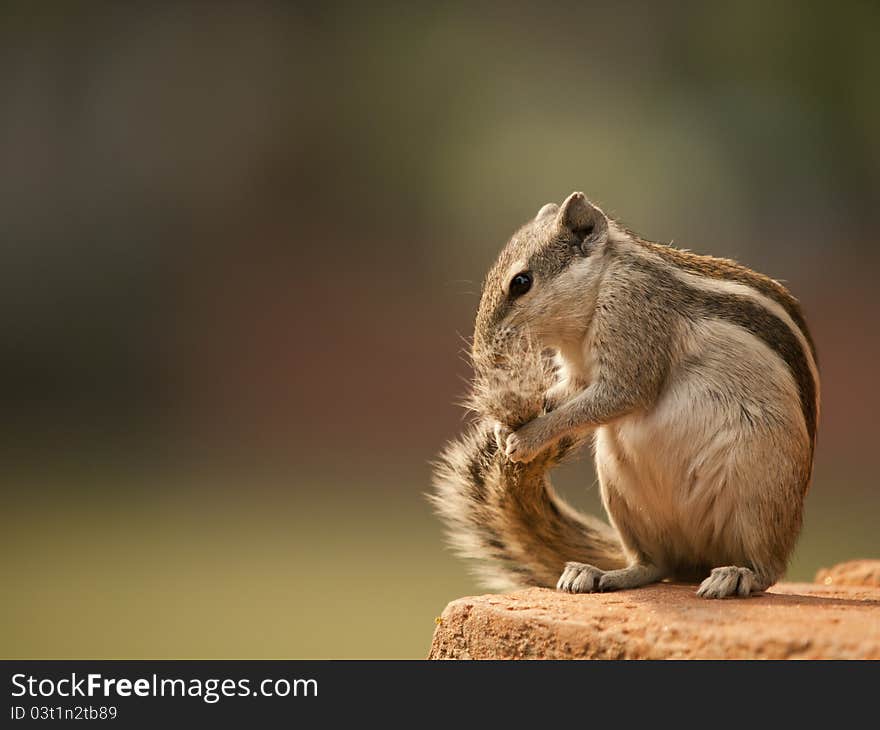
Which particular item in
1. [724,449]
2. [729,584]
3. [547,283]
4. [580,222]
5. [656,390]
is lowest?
[729,584]

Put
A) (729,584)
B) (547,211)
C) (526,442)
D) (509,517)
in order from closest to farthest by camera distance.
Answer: (729,584), (526,442), (547,211), (509,517)

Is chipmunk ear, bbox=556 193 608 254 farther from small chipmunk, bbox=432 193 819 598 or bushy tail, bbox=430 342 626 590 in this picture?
bushy tail, bbox=430 342 626 590

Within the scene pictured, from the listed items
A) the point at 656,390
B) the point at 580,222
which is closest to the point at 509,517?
the point at 656,390

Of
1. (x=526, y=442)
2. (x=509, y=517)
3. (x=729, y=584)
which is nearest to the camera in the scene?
(x=729, y=584)

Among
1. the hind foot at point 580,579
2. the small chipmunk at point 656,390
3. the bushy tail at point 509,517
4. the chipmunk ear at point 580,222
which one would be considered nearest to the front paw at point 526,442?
the small chipmunk at point 656,390

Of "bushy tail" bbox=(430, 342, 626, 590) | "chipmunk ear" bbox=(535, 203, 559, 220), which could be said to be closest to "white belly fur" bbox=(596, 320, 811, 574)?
"bushy tail" bbox=(430, 342, 626, 590)

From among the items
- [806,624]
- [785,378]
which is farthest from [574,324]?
[806,624]

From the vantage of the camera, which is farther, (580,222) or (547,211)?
(547,211)

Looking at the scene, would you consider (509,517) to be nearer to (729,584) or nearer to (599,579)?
(599,579)
